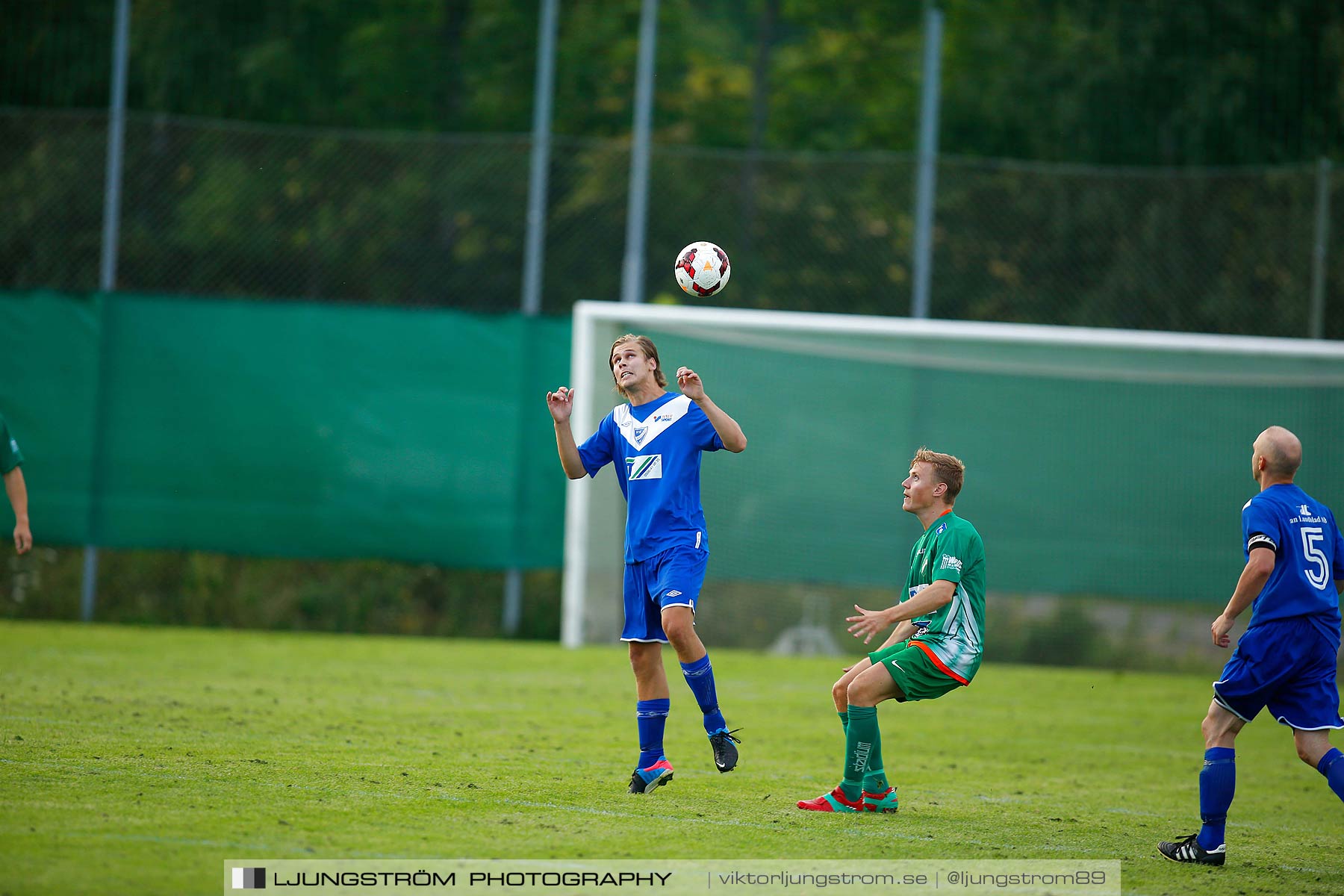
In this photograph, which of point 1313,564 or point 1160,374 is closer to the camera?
point 1313,564

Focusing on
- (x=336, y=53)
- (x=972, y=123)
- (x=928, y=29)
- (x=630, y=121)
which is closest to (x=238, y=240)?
(x=336, y=53)

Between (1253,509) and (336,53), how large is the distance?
15.2 metres

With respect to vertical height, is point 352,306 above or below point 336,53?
below

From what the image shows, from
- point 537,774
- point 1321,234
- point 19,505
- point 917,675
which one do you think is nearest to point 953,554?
point 917,675

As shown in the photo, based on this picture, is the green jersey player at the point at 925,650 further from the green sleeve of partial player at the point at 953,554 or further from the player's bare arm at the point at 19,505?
the player's bare arm at the point at 19,505

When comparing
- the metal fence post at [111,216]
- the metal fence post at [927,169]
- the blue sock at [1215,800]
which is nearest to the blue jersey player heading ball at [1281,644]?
the blue sock at [1215,800]

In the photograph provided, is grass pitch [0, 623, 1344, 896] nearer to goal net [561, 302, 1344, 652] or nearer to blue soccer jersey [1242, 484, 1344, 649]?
blue soccer jersey [1242, 484, 1344, 649]

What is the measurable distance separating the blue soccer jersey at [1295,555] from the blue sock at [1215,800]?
0.59m

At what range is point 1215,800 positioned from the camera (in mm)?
5453

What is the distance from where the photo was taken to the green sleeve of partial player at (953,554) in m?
5.80

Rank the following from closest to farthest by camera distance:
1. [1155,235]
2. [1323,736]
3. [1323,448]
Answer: [1323,736] → [1323,448] → [1155,235]

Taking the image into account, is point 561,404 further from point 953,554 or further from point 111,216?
point 111,216

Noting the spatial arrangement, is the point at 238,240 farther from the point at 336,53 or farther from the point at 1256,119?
the point at 1256,119

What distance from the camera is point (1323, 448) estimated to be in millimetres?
12539
